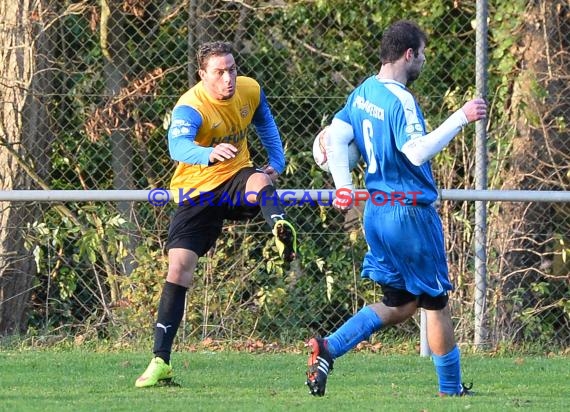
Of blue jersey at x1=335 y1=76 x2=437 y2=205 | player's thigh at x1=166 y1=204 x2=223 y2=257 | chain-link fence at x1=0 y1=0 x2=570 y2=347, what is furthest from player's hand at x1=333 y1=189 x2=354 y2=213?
chain-link fence at x1=0 y1=0 x2=570 y2=347

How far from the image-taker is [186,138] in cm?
639

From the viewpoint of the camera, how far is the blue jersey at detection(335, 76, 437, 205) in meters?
5.70

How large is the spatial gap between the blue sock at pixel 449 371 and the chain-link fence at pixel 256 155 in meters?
2.39

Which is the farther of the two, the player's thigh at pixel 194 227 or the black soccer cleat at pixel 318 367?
the player's thigh at pixel 194 227

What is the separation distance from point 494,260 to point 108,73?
3.29 m

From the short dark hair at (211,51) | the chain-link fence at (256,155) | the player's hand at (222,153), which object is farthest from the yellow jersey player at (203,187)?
the chain-link fence at (256,155)

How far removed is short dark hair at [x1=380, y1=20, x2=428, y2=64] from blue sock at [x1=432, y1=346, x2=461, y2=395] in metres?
1.50

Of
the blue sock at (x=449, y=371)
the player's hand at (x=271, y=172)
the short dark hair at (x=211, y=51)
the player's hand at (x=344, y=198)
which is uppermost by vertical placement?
the short dark hair at (x=211, y=51)

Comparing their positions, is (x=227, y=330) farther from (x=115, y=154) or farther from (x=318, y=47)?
(x=318, y=47)

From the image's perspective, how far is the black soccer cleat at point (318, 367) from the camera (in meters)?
5.69

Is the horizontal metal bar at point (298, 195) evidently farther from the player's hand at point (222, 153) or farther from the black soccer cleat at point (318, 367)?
the black soccer cleat at point (318, 367)

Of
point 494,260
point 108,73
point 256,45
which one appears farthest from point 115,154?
point 494,260

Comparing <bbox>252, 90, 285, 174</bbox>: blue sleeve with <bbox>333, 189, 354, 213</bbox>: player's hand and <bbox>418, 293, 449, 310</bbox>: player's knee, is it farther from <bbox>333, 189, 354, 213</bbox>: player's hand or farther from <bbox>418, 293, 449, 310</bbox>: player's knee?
<bbox>418, 293, 449, 310</bbox>: player's knee

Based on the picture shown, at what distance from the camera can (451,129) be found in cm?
554
